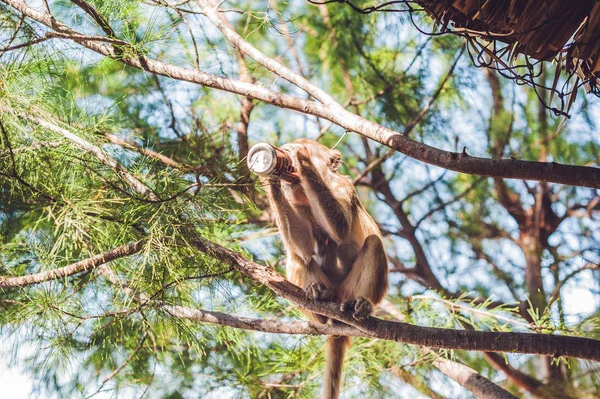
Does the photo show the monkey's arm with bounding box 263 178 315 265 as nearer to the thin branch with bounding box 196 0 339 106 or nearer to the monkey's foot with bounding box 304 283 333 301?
the monkey's foot with bounding box 304 283 333 301

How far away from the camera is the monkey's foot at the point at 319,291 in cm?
272

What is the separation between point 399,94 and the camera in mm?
4422

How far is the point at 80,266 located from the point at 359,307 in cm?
103

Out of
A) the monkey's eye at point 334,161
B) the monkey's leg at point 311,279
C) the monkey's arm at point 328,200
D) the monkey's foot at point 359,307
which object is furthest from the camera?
the monkey's eye at point 334,161

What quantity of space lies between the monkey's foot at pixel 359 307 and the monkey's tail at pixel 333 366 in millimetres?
376

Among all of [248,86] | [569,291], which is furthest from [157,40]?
[569,291]

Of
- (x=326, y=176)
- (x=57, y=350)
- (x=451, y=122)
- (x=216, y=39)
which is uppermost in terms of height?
(x=451, y=122)

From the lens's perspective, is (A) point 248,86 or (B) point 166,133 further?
(B) point 166,133

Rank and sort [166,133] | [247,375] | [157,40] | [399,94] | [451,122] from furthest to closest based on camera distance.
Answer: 1. [451,122]
2. [399,94]
3. [166,133]
4. [247,375]
5. [157,40]

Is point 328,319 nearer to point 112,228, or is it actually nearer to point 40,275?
point 112,228

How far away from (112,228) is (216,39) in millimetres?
1831

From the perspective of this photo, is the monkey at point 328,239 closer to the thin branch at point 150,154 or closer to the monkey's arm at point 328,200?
the monkey's arm at point 328,200

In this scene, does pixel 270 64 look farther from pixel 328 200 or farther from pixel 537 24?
pixel 537 24

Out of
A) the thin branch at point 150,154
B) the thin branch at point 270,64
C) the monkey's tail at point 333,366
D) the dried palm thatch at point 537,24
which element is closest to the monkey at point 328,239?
the monkey's tail at point 333,366
